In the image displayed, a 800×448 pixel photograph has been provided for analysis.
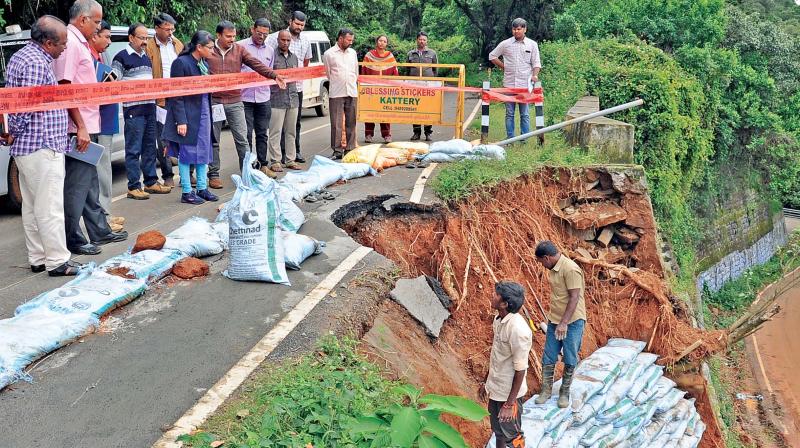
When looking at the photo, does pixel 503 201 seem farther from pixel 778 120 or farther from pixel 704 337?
pixel 778 120

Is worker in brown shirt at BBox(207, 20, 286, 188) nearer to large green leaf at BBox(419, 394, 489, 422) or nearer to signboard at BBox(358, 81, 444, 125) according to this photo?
signboard at BBox(358, 81, 444, 125)

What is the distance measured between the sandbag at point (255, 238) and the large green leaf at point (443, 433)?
2.67 m

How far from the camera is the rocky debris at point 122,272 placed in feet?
19.9

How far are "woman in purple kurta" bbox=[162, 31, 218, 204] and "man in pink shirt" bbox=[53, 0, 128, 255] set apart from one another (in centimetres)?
127

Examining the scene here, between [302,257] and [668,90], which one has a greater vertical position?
[668,90]

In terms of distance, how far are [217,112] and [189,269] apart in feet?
11.2

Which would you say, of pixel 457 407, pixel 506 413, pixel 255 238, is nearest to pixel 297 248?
pixel 255 238

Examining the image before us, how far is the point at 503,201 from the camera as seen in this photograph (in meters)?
9.40

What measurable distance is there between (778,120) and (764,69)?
164cm

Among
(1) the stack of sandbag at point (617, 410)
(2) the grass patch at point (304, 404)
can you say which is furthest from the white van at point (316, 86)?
(2) the grass patch at point (304, 404)

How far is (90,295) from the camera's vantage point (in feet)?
18.4

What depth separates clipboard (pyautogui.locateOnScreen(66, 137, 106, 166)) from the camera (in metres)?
6.73

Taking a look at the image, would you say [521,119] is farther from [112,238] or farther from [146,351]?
[146,351]

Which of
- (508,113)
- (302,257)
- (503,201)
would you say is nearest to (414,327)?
(302,257)
